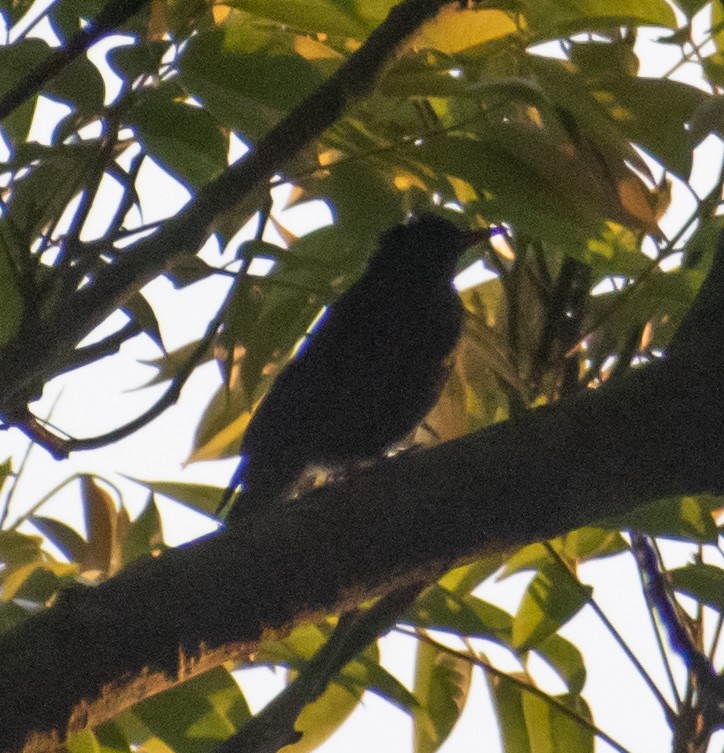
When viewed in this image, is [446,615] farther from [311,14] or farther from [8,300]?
[311,14]

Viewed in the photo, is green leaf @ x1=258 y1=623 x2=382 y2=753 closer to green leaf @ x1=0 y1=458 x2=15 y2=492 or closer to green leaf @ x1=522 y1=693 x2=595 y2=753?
green leaf @ x1=522 y1=693 x2=595 y2=753

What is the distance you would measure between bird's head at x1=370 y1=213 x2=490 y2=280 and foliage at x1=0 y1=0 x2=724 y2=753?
1109 millimetres

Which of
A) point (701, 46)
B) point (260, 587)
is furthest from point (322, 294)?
point (701, 46)

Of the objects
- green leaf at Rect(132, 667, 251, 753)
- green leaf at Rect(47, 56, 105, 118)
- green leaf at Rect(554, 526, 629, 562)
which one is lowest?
green leaf at Rect(132, 667, 251, 753)

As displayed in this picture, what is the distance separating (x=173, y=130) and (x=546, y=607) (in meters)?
0.95

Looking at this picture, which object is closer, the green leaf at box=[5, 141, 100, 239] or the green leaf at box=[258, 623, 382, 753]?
the green leaf at box=[5, 141, 100, 239]

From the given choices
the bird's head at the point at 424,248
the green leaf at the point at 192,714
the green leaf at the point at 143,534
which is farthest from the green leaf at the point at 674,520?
the bird's head at the point at 424,248

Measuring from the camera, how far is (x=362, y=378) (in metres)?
3.09

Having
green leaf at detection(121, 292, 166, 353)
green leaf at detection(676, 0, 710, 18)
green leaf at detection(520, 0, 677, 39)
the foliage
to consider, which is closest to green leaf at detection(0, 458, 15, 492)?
the foliage

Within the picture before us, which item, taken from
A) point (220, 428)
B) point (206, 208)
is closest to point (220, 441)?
point (220, 428)

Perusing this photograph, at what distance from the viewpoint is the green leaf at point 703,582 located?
1.80 m

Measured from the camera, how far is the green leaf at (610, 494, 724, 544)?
1675 mm

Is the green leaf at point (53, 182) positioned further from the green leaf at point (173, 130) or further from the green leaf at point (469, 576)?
the green leaf at point (469, 576)

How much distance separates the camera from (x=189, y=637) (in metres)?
1.37
